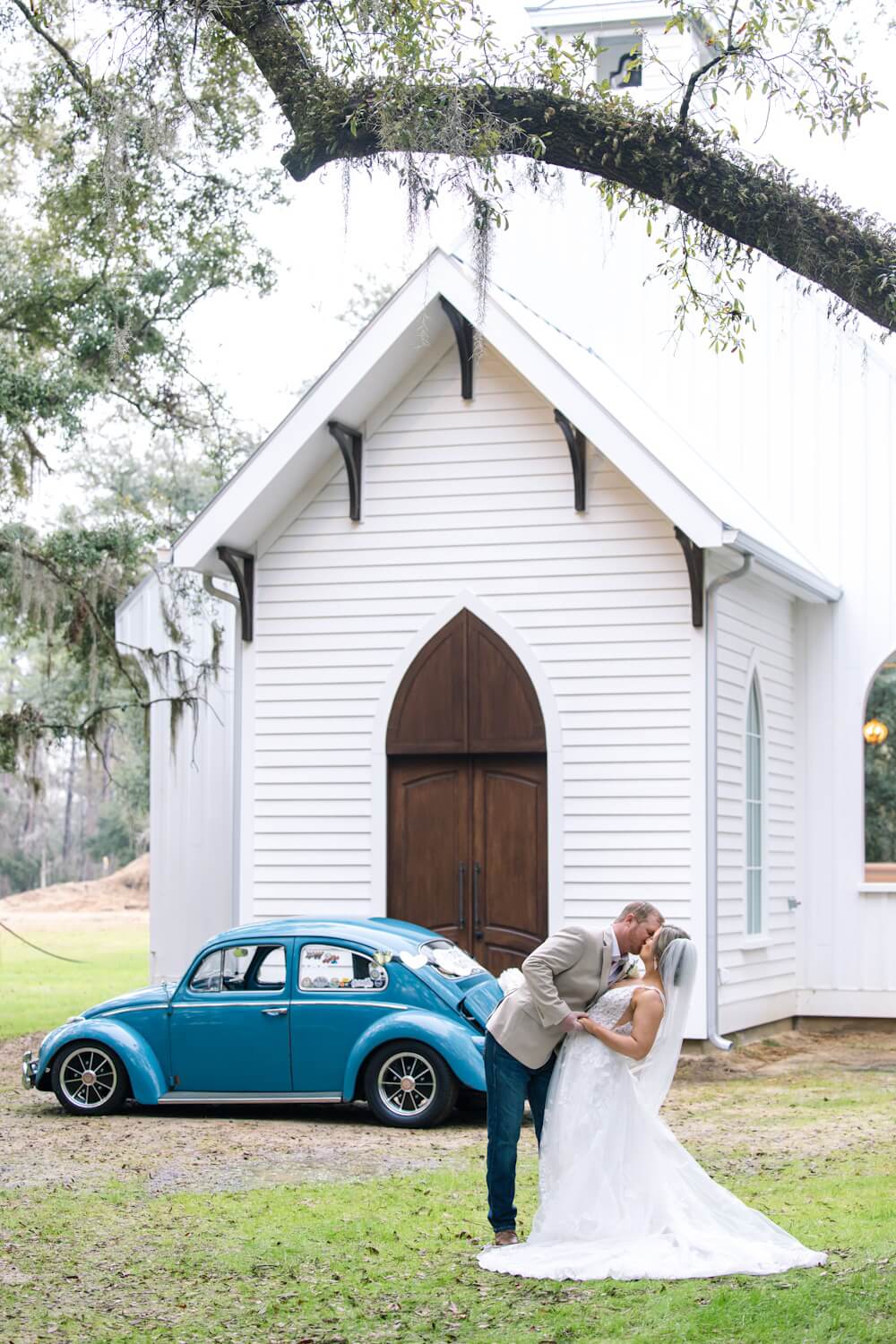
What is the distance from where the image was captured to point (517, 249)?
18.5 m

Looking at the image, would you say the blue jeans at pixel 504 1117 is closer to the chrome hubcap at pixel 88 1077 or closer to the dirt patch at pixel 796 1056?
the chrome hubcap at pixel 88 1077

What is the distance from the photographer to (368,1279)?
7.06 meters

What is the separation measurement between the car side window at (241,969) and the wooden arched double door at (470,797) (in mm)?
Result: 3052

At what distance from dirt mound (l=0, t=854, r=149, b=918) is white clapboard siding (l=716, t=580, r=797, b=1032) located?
3275 cm

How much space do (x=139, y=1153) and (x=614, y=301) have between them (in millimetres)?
10923

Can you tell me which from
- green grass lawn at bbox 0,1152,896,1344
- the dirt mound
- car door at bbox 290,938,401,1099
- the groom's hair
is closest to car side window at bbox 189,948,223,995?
car door at bbox 290,938,401,1099

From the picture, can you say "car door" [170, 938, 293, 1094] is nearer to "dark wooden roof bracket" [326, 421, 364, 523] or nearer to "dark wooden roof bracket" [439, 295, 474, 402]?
"dark wooden roof bracket" [326, 421, 364, 523]

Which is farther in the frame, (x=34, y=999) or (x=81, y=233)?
(x=34, y=999)

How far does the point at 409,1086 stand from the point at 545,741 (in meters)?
3.96

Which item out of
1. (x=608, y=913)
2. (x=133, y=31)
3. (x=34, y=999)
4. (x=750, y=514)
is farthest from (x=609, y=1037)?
(x=34, y=999)

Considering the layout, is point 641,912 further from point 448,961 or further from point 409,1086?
point 448,961

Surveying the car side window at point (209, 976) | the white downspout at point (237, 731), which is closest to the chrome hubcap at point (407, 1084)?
the car side window at point (209, 976)

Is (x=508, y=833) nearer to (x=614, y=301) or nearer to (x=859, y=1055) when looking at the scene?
(x=859, y=1055)

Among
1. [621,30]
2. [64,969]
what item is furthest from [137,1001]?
[64,969]
